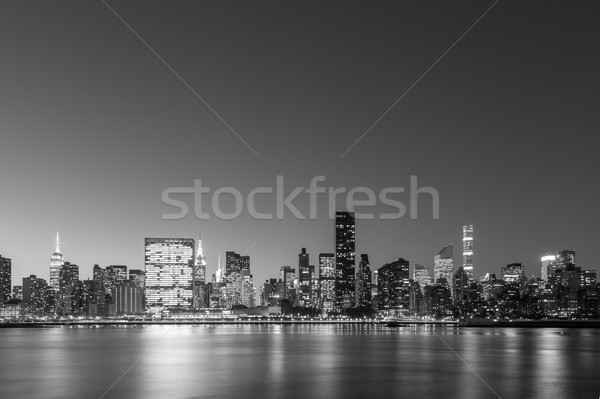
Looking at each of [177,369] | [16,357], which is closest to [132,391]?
[177,369]

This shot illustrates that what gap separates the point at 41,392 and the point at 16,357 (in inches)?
1388

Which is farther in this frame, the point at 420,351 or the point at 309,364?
the point at 420,351

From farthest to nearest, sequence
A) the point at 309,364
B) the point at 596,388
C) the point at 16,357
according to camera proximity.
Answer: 1. the point at 16,357
2. the point at 309,364
3. the point at 596,388

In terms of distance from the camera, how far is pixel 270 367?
65.4 m

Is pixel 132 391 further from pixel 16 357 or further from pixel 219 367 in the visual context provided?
pixel 16 357

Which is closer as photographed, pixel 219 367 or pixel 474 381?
pixel 474 381

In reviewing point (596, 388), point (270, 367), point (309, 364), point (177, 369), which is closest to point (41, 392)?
point (177, 369)

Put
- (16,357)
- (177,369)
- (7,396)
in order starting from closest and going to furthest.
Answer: (7,396), (177,369), (16,357)


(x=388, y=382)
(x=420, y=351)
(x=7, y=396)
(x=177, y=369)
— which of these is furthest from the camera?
(x=420, y=351)

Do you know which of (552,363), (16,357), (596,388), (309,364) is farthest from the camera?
(16,357)

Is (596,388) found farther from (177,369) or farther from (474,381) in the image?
(177,369)

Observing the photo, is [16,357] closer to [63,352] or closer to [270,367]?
[63,352]

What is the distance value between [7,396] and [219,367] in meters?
22.2

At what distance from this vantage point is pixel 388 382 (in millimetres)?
54219
